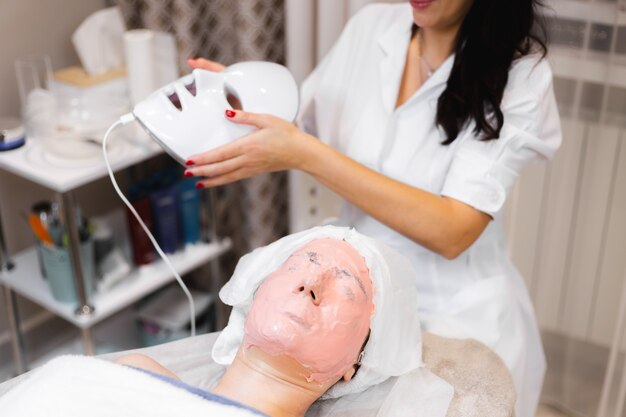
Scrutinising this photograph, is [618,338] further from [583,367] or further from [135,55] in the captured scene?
[135,55]

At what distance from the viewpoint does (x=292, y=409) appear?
1.07 m

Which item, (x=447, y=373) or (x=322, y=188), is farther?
(x=322, y=188)

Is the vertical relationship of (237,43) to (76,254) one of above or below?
above

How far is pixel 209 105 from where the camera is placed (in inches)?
49.4

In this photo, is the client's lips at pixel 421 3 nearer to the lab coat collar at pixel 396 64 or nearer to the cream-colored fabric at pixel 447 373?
the lab coat collar at pixel 396 64

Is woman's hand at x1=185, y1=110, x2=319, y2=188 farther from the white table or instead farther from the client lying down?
the white table

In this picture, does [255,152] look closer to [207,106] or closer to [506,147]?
[207,106]

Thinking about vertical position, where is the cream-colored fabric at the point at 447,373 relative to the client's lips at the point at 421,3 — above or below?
below

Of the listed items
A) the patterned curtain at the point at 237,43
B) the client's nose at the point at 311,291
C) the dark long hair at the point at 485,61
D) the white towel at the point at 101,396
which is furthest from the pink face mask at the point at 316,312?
the patterned curtain at the point at 237,43

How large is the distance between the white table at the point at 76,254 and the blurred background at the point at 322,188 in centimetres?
2

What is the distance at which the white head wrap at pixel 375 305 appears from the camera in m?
1.11

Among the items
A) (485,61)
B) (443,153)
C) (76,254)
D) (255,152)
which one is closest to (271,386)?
(255,152)

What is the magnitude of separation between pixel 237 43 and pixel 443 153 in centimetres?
85

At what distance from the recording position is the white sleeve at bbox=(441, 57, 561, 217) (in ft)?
4.25
